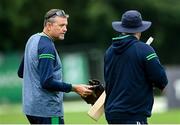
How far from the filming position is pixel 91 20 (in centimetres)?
3916

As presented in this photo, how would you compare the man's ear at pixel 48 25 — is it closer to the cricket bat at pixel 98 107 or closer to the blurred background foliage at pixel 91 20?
the cricket bat at pixel 98 107

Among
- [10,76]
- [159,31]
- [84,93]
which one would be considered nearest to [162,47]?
[159,31]

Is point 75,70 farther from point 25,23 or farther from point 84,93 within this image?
point 84,93

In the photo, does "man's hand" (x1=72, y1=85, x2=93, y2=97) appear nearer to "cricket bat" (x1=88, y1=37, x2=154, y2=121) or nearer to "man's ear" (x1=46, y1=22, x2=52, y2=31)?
"cricket bat" (x1=88, y1=37, x2=154, y2=121)

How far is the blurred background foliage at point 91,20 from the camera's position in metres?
38.8

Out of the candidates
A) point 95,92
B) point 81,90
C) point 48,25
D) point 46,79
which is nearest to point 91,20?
point 95,92

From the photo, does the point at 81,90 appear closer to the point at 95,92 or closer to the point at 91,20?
the point at 95,92

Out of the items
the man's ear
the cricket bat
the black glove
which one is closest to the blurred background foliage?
the black glove

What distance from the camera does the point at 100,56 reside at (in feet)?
111

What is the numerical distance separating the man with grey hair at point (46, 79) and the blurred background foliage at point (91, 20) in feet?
96.6

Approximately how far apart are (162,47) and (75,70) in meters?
7.83

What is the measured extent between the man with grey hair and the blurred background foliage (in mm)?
29441

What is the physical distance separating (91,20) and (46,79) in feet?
101

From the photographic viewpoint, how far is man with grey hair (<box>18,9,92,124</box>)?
860cm
